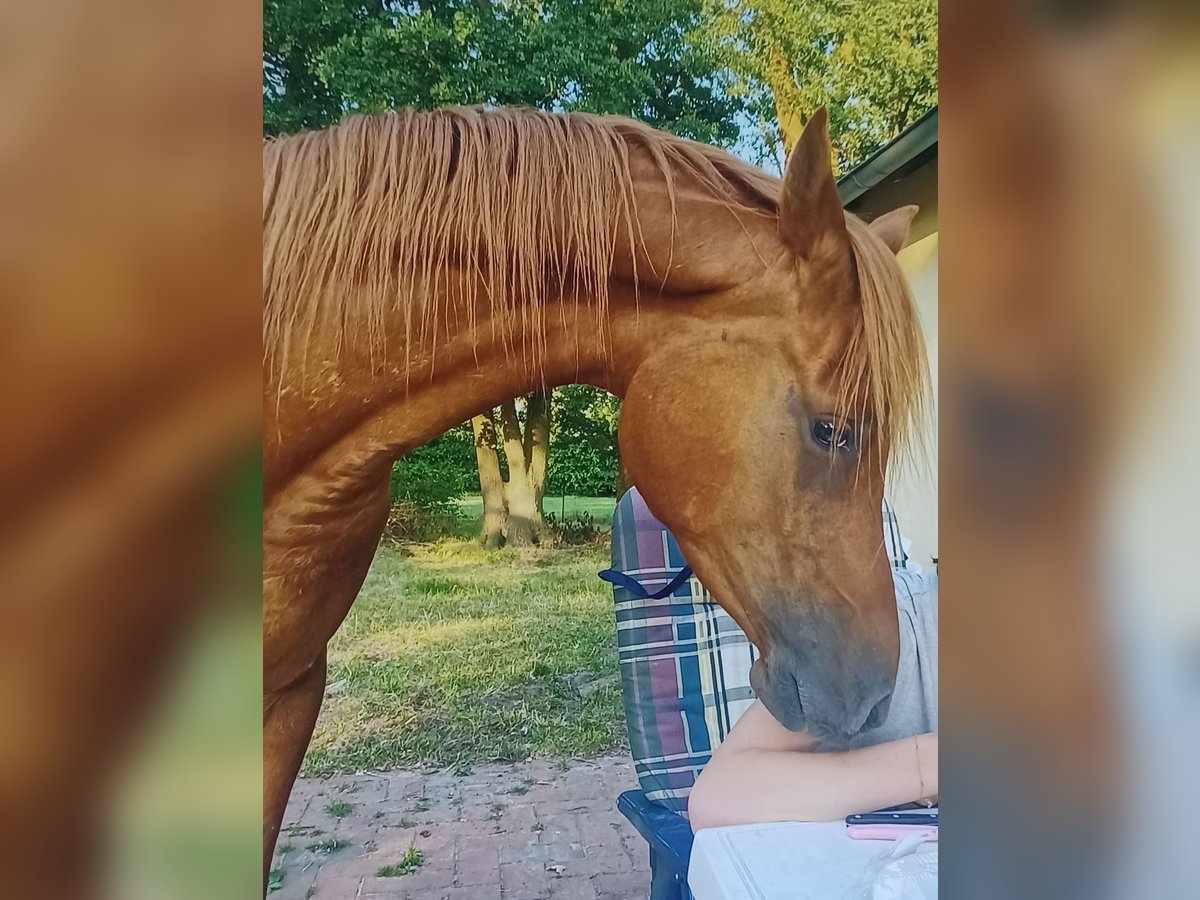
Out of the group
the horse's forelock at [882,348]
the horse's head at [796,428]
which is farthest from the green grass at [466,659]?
the horse's forelock at [882,348]

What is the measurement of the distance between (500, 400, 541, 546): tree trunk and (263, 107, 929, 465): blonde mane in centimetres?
14

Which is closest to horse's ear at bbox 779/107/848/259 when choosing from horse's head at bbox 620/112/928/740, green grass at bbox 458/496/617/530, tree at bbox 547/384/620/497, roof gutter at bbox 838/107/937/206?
horse's head at bbox 620/112/928/740

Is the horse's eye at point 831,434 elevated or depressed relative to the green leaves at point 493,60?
depressed

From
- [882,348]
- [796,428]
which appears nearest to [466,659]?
[796,428]

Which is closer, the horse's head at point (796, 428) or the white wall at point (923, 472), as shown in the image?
the horse's head at point (796, 428)

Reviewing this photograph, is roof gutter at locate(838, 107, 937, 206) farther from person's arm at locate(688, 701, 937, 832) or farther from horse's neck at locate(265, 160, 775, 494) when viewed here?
person's arm at locate(688, 701, 937, 832)

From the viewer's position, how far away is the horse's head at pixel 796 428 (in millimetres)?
1209

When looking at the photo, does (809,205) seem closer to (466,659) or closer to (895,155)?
(895,155)

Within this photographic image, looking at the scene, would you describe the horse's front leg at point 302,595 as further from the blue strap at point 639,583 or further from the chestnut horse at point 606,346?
the blue strap at point 639,583

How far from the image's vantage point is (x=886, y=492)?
1307 mm

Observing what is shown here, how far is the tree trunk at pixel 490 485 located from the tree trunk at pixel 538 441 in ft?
0.20
